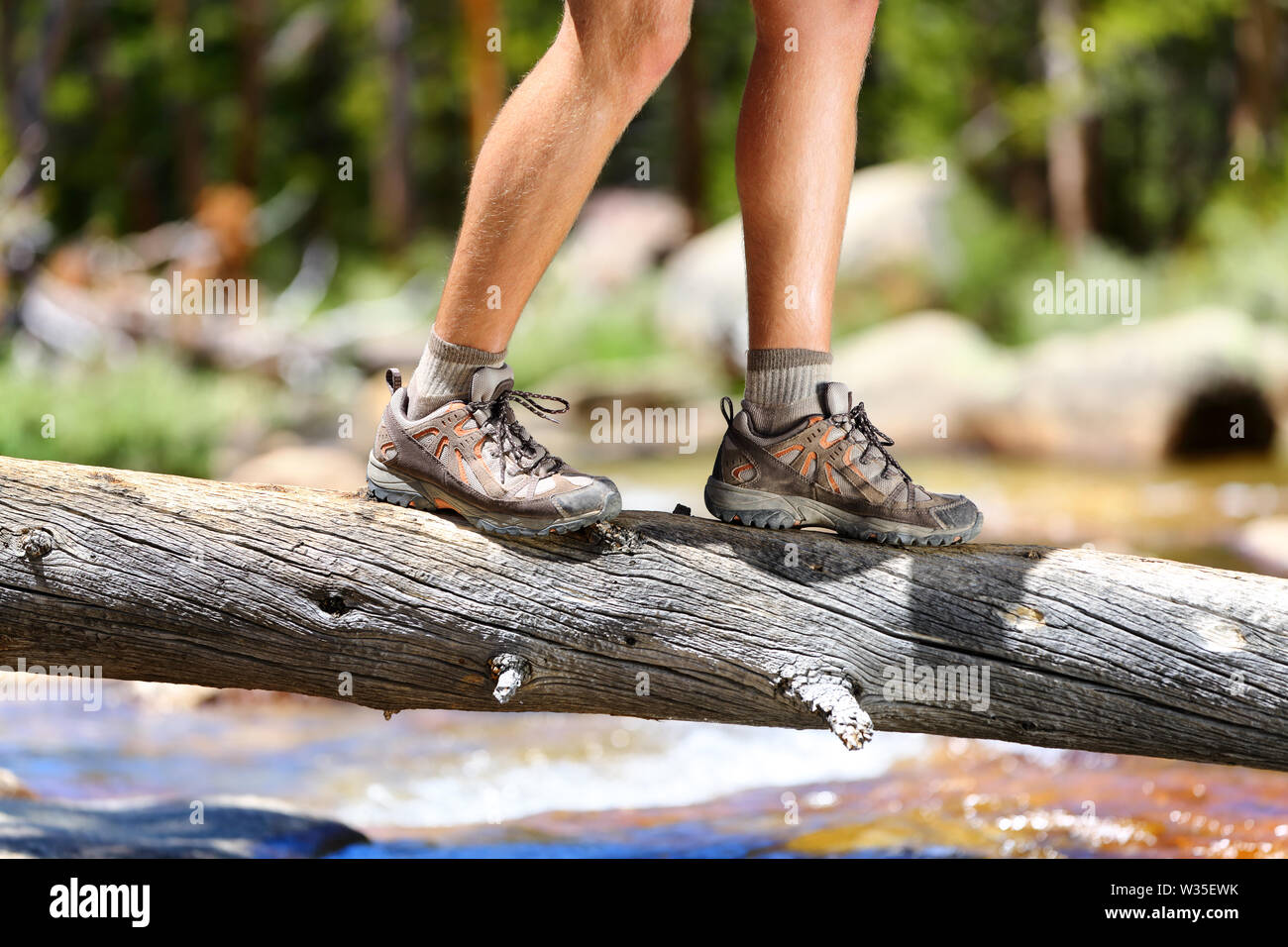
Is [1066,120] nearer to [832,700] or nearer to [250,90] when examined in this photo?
[250,90]

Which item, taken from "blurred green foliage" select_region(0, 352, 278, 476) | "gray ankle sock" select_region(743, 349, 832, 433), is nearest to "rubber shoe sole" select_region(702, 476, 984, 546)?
"gray ankle sock" select_region(743, 349, 832, 433)

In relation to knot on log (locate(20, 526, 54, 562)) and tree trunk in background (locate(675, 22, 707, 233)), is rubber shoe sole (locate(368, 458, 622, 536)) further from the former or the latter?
tree trunk in background (locate(675, 22, 707, 233))

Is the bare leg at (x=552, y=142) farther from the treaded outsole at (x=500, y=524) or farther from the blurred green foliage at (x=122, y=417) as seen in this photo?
the blurred green foliage at (x=122, y=417)

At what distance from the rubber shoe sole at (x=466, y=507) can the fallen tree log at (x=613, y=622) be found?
0.04m

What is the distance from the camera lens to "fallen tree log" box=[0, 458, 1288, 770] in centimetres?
222

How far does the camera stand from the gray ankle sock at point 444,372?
2.24 m

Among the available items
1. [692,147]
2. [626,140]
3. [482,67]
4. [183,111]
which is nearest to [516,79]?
[626,140]

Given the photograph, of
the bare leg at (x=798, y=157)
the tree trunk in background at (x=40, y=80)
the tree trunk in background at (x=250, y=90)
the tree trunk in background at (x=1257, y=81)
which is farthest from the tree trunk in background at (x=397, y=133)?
the bare leg at (x=798, y=157)

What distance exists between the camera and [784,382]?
2391 millimetres

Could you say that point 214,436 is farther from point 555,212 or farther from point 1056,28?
point 1056,28

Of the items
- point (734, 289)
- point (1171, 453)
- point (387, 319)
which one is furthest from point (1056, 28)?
point (387, 319)

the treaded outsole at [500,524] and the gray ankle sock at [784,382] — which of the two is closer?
the treaded outsole at [500,524]

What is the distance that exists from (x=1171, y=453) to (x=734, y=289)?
4.12 meters

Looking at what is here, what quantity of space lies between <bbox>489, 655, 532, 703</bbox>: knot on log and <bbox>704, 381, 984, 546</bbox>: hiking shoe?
0.55 metres
